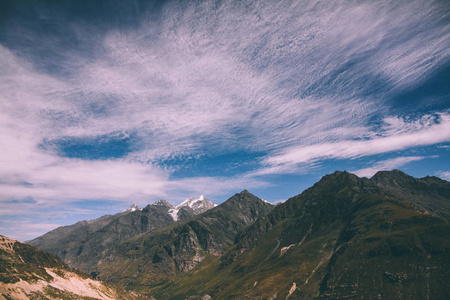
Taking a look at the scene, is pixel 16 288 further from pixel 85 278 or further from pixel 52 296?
pixel 85 278

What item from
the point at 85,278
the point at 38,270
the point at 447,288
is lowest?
the point at 447,288

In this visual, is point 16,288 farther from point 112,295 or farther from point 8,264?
point 112,295

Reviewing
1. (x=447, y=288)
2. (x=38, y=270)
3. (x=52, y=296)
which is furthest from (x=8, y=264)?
(x=447, y=288)

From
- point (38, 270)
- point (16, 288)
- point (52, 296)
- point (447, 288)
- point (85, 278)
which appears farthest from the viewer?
point (447, 288)

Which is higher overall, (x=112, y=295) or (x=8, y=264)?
(x=8, y=264)

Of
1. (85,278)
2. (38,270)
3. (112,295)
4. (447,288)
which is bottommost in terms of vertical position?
(447,288)

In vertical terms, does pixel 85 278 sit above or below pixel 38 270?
below

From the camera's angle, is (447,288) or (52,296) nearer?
(52,296)

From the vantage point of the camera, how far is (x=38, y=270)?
441 ft

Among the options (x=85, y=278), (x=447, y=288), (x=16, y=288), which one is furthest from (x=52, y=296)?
(x=447, y=288)

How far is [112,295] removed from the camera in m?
179

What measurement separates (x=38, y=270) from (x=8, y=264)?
1937 cm

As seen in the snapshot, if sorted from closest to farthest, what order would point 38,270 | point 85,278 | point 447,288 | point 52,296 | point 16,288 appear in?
point 16,288 < point 52,296 < point 38,270 < point 85,278 < point 447,288

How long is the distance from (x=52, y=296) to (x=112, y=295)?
7426cm
